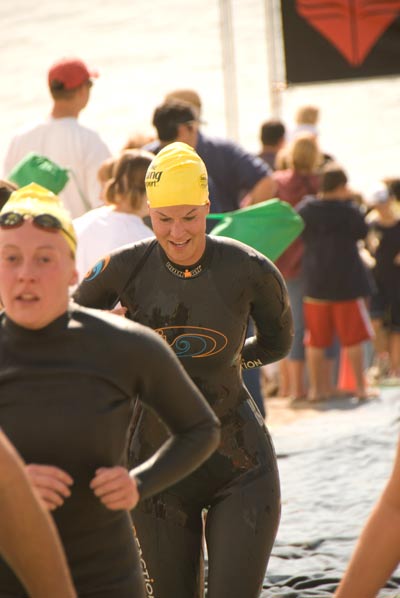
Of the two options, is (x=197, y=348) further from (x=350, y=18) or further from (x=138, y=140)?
(x=350, y=18)

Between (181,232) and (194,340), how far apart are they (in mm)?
328

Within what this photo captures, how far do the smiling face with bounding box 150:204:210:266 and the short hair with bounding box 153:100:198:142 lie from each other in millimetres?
2011

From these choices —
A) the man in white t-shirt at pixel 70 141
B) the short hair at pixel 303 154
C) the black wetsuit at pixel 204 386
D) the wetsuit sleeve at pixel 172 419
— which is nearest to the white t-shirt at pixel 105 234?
the black wetsuit at pixel 204 386

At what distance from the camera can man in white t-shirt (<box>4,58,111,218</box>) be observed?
6367mm

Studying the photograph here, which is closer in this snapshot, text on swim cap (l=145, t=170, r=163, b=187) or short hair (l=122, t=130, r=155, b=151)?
text on swim cap (l=145, t=170, r=163, b=187)

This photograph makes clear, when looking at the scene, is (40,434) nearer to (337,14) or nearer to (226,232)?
(226,232)

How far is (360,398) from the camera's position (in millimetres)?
9727

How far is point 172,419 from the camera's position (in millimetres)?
2676

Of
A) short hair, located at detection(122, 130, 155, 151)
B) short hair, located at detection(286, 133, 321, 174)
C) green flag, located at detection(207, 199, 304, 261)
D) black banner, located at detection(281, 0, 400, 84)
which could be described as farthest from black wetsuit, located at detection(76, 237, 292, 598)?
black banner, located at detection(281, 0, 400, 84)

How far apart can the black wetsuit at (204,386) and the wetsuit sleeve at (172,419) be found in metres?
1.06

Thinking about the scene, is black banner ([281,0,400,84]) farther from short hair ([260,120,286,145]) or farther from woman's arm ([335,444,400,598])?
woman's arm ([335,444,400,598])

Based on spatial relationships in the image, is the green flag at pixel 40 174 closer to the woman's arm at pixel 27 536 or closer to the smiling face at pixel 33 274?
the smiling face at pixel 33 274

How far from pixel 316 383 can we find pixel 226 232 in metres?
4.54

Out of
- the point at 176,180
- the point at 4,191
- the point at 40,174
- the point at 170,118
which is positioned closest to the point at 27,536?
the point at 176,180
